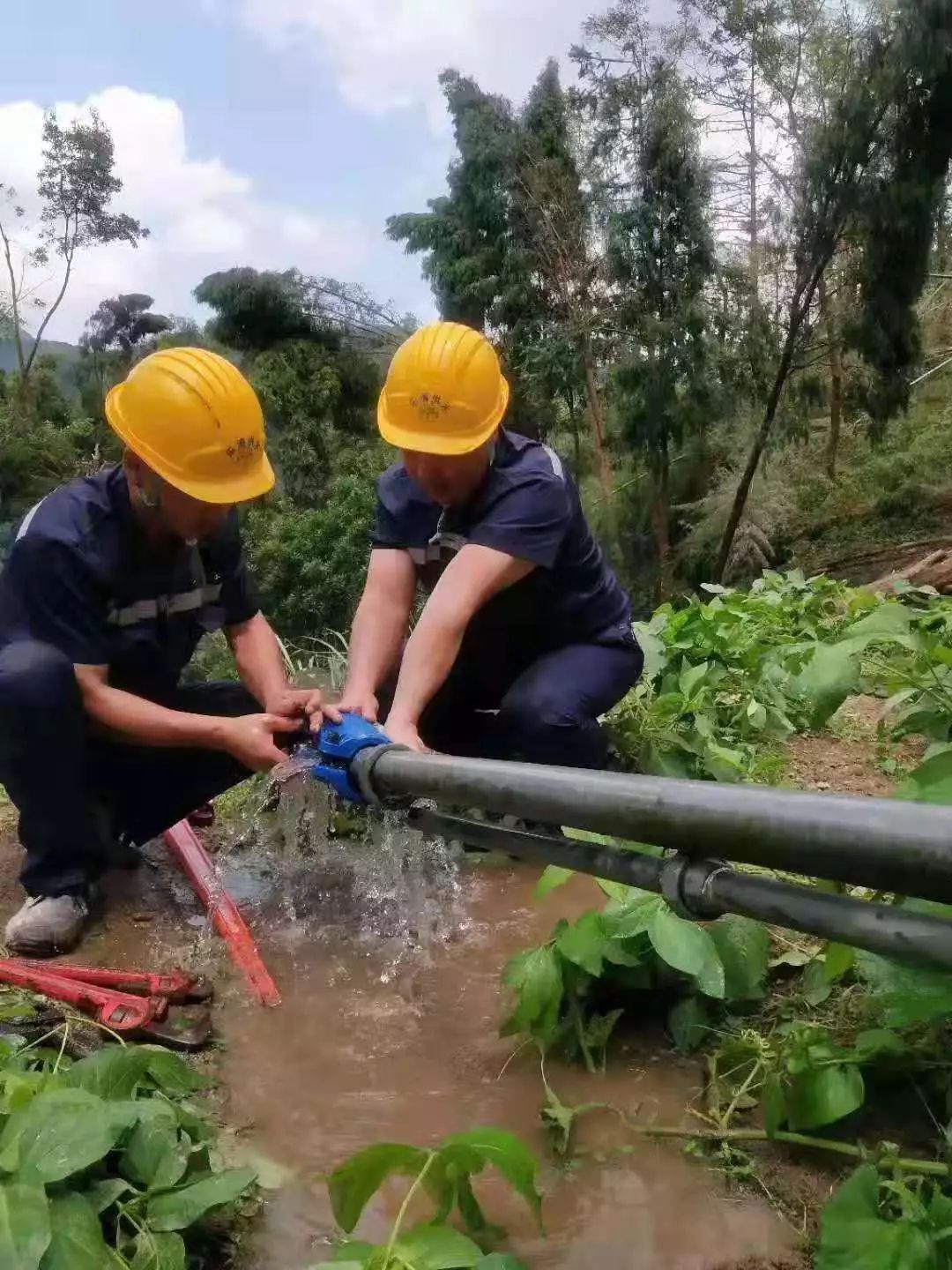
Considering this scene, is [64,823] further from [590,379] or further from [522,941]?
[590,379]

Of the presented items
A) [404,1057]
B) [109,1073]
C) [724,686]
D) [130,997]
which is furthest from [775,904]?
[724,686]

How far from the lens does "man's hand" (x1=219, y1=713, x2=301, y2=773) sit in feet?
7.27

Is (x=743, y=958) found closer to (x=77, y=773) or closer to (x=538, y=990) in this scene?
(x=538, y=990)

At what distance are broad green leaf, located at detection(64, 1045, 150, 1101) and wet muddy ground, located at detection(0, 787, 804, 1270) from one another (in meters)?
0.25

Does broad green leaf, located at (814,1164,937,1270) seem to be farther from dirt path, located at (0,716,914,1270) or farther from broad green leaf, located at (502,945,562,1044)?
broad green leaf, located at (502,945,562,1044)

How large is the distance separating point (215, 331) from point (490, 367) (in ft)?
62.8

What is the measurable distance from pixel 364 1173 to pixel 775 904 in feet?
1.88

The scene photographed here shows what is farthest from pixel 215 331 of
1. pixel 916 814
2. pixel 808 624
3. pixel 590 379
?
pixel 916 814

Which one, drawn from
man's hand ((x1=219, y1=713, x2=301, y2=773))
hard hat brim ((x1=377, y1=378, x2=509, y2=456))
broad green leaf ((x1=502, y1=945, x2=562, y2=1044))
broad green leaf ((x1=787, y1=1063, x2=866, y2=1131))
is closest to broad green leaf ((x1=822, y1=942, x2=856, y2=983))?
broad green leaf ((x1=787, y1=1063, x2=866, y2=1131))

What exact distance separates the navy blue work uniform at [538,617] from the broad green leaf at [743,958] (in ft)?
3.04

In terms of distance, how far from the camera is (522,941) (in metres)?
2.33

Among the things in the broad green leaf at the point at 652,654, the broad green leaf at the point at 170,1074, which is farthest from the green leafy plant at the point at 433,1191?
the broad green leaf at the point at 652,654

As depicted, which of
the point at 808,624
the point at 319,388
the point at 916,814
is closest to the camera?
the point at 916,814

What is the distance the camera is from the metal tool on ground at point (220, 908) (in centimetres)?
217
